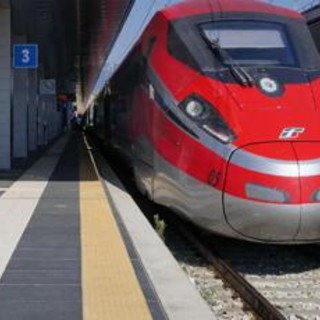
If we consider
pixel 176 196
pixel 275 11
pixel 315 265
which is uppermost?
pixel 275 11

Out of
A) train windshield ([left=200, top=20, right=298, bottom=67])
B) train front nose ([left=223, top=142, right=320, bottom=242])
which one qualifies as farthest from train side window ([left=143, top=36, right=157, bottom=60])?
train front nose ([left=223, top=142, right=320, bottom=242])

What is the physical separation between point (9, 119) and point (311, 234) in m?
11.9

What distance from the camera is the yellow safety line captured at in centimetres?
570

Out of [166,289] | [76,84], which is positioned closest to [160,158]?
[166,289]

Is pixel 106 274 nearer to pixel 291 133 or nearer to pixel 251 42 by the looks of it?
pixel 291 133

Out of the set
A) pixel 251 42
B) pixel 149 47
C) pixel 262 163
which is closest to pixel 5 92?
pixel 149 47

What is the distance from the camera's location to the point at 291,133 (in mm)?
8836

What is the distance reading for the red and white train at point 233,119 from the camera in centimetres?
841

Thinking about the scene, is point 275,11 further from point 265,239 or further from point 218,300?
point 218,300

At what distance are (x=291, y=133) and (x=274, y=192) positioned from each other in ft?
2.72

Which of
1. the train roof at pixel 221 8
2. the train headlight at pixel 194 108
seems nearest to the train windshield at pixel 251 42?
the train roof at pixel 221 8

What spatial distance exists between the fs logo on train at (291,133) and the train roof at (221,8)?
2.51 metres

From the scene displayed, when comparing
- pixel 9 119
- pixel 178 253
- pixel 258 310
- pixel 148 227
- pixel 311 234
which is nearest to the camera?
pixel 258 310

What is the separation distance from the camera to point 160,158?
10.1 m
